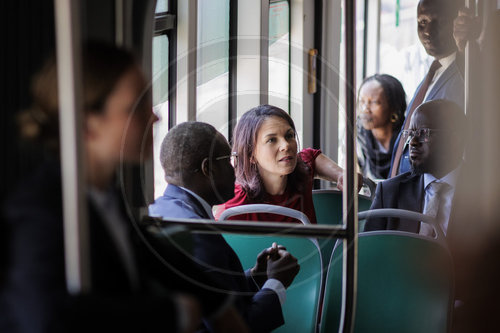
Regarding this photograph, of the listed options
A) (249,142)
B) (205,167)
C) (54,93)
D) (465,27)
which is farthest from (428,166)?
(54,93)

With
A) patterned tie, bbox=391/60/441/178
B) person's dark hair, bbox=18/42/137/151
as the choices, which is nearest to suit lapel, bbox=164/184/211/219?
person's dark hair, bbox=18/42/137/151

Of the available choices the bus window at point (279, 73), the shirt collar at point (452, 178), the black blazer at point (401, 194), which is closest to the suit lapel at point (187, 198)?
the bus window at point (279, 73)

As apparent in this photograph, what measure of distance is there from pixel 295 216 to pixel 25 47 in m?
0.72

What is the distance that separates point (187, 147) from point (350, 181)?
27cm

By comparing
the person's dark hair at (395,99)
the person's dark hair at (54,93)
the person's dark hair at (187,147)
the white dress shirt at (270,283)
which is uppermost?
the person's dark hair at (395,99)

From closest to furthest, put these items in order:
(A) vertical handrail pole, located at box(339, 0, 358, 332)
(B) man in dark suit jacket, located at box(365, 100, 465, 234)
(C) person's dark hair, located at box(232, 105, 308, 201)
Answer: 1. (A) vertical handrail pole, located at box(339, 0, 358, 332)
2. (C) person's dark hair, located at box(232, 105, 308, 201)
3. (B) man in dark suit jacket, located at box(365, 100, 465, 234)

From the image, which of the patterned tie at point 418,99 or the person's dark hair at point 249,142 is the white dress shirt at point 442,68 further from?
the person's dark hair at point 249,142

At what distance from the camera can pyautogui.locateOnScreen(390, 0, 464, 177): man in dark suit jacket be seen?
1465 mm

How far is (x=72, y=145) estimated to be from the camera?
0.40 metres

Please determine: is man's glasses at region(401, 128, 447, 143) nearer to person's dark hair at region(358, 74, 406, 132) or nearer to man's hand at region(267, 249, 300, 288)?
man's hand at region(267, 249, 300, 288)

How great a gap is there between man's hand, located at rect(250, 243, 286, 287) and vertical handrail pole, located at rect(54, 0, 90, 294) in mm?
453

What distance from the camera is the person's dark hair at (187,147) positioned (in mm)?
761

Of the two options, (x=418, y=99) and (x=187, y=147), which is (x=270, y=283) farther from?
(x=418, y=99)

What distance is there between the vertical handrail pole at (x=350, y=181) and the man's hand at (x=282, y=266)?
13 centimetres
